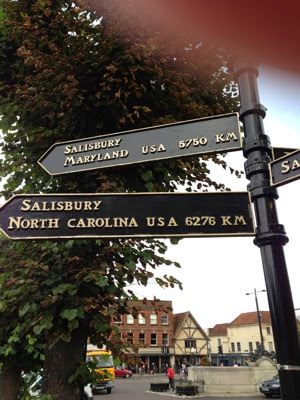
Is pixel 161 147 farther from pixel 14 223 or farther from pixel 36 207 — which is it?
pixel 14 223

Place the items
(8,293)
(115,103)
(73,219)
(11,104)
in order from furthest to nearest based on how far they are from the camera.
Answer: (11,104) → (115,103) → (8,293) → (73,219)

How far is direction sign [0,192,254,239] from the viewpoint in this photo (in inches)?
99.9

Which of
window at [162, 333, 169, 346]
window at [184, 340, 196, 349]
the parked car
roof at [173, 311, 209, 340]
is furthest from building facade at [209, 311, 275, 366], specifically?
the parked car

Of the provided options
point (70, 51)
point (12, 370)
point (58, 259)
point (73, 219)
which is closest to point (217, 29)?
point (73, 219)

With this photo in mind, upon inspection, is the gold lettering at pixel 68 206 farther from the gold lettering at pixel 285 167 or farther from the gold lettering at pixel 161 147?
the gold lettering at pixel 285 167

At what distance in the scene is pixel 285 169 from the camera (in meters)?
2.36

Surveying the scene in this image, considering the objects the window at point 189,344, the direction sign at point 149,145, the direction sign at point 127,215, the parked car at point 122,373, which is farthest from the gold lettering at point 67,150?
the window at point 189,344

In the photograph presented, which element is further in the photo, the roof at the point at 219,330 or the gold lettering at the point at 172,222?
the roof at the point at 219,330

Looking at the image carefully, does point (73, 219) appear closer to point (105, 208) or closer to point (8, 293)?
point (105, 208)

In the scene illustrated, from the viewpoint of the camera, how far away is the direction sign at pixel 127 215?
254 centimetres

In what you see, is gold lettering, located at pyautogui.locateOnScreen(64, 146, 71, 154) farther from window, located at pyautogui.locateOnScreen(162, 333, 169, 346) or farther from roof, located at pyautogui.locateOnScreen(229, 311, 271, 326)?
roof, located at pyautogui.locateOnScreen(229, 311, 271, 326)

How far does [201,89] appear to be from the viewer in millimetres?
6176

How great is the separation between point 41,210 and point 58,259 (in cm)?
218

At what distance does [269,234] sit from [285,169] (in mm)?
417
